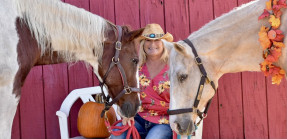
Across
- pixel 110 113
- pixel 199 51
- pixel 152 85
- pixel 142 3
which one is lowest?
pixel 110 113

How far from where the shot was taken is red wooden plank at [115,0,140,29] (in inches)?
149

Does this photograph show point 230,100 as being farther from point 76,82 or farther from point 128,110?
point 76,82

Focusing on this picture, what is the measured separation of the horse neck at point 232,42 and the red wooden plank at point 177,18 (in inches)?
47.3

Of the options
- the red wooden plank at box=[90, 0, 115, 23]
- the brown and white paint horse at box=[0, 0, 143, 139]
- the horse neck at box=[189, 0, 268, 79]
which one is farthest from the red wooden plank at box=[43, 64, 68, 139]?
the horse neck at box=[189, 0, 268, 79]

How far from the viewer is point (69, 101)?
11.7 ft

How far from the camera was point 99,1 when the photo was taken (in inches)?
149

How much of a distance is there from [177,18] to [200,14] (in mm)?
248

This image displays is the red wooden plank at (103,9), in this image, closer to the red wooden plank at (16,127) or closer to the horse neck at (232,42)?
the red wooden plank at (16,127)

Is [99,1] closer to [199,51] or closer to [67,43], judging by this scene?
[67,43]

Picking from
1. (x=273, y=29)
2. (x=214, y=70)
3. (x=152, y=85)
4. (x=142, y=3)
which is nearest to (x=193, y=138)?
(x=152, y=85)

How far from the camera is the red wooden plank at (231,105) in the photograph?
372 cm

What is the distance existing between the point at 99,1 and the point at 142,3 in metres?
0.46

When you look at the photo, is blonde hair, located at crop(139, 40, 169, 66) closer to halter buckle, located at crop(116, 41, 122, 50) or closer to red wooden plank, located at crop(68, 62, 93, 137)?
halter buckle, located at crop(116, 41, 122, 50)

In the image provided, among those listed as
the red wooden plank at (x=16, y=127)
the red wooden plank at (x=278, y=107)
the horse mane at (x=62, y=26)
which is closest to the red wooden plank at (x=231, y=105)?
the red wooden plank at (x=278, y=107)
